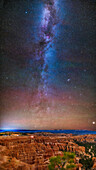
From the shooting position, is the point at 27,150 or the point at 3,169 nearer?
the point at 3,169

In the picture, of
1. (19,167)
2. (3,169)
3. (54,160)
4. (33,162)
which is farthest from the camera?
(33,162)

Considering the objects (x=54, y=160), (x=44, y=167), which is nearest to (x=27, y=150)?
(x=44, y=167)

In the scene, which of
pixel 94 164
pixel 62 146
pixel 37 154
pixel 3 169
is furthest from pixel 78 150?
pixel 3 169

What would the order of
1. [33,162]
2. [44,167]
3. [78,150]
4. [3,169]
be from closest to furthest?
[3,169] → [44,167] → [33,162] → [78,150]

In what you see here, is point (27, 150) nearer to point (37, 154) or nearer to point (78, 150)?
point (37, 154)

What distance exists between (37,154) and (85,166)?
10.2 metres

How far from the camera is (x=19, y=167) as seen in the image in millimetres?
25125

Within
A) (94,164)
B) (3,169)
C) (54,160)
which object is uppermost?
(54,160)

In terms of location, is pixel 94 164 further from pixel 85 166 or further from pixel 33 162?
pixel 33 162

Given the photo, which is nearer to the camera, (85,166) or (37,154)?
(85,166)

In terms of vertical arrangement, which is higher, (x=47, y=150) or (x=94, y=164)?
(x=47, y=150)

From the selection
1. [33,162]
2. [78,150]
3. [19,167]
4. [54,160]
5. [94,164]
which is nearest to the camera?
[54,160]

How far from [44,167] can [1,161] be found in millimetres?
7120

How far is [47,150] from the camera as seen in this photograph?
38250 millimetres
